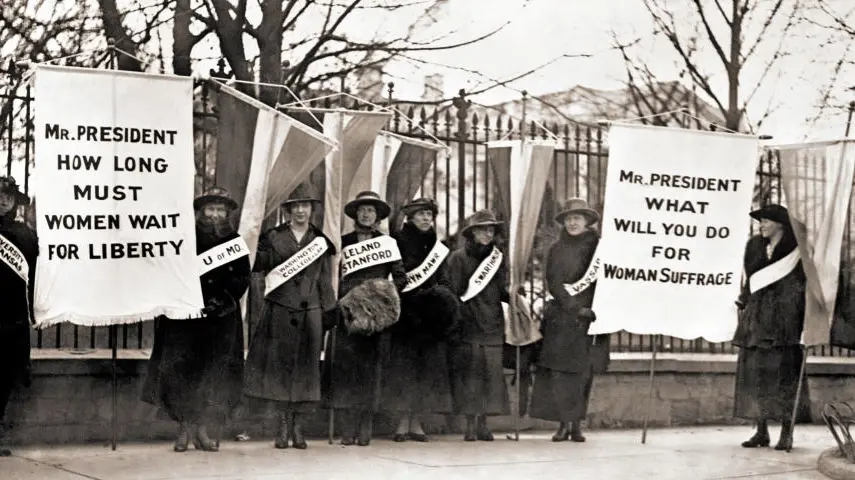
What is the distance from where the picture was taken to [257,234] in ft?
31.8

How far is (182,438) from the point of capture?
930 cm

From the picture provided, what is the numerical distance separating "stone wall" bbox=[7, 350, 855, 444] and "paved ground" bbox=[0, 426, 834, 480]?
9.9 inches

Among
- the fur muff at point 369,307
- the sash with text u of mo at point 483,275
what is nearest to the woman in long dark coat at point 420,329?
the sash with text u of mo at point 483,275

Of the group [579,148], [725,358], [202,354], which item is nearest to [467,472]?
[202,354]

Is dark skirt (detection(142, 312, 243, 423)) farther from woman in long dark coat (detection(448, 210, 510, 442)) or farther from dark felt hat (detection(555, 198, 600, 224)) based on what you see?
dark felt hat (detection(555, 198, 600, 224))

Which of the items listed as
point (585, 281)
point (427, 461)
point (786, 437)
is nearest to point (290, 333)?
point (427, 461)

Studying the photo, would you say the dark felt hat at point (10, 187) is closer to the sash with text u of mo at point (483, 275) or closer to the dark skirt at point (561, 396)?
the sash with text u of mo at point (483, 275)

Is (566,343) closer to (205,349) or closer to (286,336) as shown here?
(286,336)

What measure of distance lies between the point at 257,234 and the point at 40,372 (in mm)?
1990

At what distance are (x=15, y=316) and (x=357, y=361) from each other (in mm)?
2776

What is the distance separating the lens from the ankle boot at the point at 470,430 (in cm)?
1084

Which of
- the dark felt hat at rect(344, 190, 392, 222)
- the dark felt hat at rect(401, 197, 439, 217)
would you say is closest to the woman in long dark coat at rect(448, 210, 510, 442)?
the dark felt hat at rect(401, 197, 439, 217)

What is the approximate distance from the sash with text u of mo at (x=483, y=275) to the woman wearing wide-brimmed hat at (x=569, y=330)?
61cm

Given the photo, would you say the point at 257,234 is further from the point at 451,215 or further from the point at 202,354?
the point at 451,215
